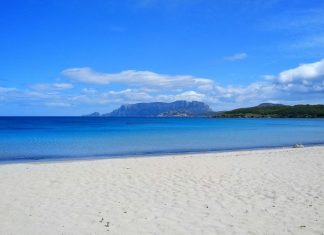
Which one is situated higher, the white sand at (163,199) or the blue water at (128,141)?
the blue water at (128,141)

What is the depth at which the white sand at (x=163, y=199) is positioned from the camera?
7824mm

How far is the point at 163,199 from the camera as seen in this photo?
10.3 m

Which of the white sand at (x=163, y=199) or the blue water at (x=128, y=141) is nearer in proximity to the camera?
the white sand at (x=163, y=199)

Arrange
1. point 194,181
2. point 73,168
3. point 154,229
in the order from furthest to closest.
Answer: point 73,168 → point 194,181 → point 154,229

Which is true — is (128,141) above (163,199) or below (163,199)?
above

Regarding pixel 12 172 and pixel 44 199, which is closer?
pixel 44 199

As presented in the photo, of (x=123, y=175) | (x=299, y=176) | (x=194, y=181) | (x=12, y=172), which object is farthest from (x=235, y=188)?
(x=12, y=172)

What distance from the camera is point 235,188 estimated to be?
1171cm

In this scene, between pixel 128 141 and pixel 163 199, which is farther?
pixel 128 141

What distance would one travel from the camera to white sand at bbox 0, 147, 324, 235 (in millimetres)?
7824

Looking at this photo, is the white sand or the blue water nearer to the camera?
the white sand

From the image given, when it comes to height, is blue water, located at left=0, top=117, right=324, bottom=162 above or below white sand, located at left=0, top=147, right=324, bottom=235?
above

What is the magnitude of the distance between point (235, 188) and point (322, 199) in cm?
270

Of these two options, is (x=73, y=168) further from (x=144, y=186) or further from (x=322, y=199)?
(x=322, y=199)
